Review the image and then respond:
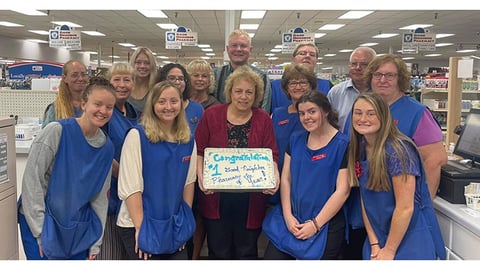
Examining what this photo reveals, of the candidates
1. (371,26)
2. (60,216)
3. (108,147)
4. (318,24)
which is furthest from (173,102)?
(371,26)

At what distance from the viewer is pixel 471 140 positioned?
2.47m

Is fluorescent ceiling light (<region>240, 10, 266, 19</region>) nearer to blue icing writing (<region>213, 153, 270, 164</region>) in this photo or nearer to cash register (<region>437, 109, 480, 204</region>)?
cash register (<region>437, 109, 480, 204</region>)

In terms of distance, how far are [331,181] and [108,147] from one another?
1137 mm

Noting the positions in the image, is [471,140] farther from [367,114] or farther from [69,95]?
[69,95]

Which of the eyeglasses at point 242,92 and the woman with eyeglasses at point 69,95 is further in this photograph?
the woman with eyeglasses at point 69,95

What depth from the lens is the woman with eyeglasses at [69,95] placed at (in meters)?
2.60

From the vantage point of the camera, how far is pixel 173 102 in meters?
2.16

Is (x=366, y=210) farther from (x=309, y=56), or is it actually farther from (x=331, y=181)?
(x=309, y=56)

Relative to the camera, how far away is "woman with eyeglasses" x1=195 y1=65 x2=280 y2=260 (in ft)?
7.93

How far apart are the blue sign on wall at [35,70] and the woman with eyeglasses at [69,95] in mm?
4446

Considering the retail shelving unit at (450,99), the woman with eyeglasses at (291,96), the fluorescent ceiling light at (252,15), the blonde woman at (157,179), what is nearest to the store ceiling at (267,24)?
the fluorescent ceiling light at (252,15)

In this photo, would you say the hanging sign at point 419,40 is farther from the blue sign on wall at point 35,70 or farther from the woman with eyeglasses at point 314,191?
the woman with eyeglasses at point 314,191

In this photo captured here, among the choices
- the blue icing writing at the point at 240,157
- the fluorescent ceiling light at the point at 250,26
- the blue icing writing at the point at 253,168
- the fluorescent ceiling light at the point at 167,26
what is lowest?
the blue icing writing at the point at 253,168

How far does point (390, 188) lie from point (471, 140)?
0.89m
